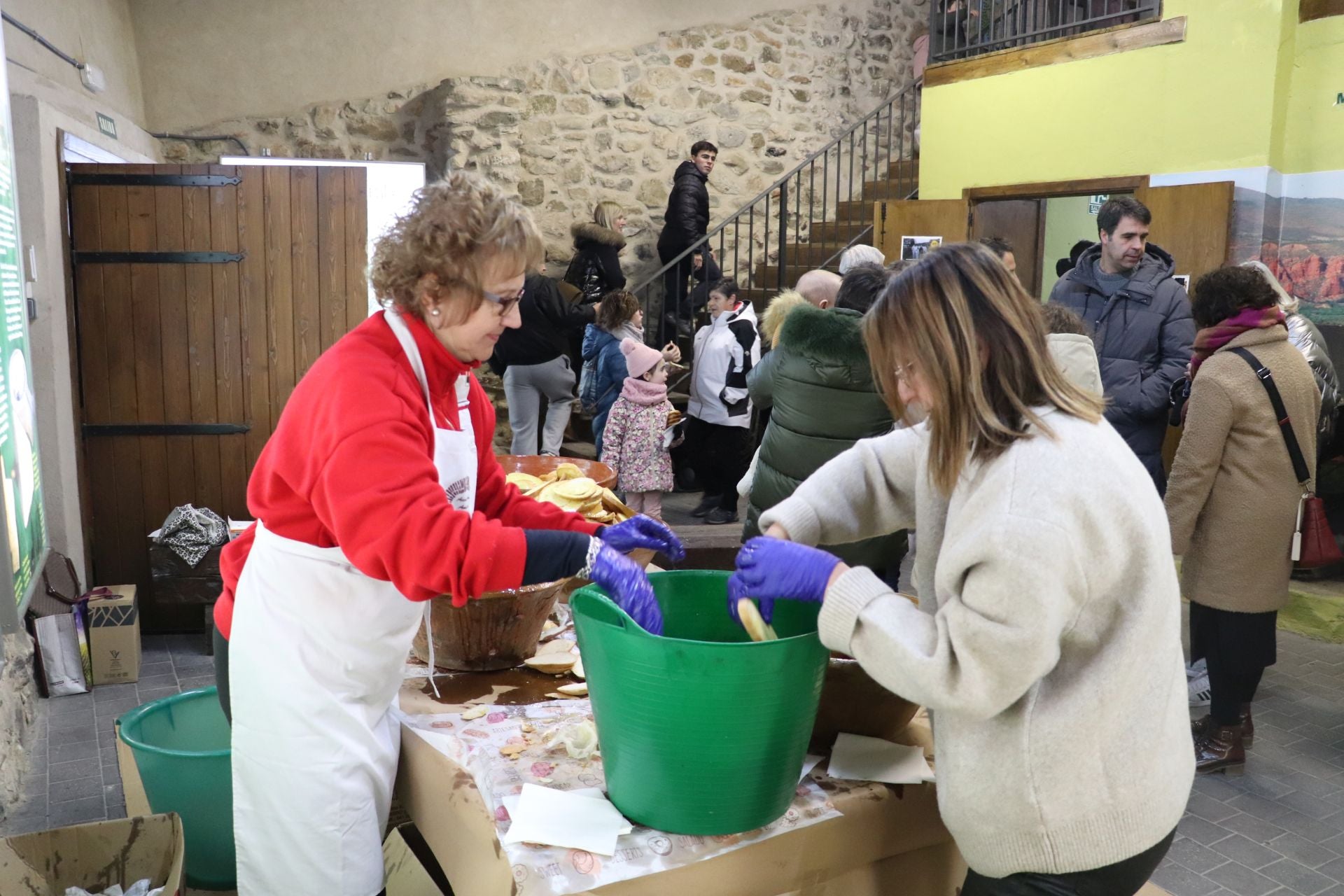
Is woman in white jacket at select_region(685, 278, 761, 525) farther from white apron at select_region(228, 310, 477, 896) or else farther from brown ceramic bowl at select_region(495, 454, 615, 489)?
white apron at select_region(228, 310, 477, 896)

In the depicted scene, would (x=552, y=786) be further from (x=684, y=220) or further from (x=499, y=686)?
(x=684, y=220)

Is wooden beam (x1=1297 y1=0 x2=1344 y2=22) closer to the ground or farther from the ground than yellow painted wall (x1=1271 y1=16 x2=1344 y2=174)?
farther from the ground

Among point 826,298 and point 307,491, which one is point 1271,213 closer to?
point 826,298

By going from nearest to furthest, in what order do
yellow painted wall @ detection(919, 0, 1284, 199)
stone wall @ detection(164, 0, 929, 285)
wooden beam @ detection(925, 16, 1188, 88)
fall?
yellow painted wall @ detection(919, 0, 1284, 199), wooden beam @ detection(925, 16, 1188, 88), stone wall @ detection(164, 0, 929, 285)

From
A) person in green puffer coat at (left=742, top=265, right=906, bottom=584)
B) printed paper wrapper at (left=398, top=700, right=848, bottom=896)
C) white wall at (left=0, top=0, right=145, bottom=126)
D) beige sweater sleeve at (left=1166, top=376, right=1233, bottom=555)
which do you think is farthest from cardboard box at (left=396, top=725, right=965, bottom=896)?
white wall at (left=0, top=0, right=145, bottom=126)

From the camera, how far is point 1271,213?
603 centimetres

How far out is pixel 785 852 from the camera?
1623mm

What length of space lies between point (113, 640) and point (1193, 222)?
5974 millimetres

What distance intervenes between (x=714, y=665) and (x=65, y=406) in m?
4.48

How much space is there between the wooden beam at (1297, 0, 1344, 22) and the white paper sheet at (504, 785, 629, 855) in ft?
20.3

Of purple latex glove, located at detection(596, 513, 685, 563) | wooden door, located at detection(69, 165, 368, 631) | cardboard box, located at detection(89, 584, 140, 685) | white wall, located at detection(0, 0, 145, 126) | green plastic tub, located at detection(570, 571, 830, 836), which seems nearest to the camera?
green plastic tub, located at detection(570, 571, 830, 836)

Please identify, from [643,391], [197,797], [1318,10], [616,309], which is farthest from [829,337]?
[1318,10]

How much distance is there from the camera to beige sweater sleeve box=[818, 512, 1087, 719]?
1.31 metres

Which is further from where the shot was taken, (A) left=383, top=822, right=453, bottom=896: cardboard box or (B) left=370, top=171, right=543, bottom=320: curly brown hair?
(A) left=383, top=822, right=453, bottom=896: cardboard box
